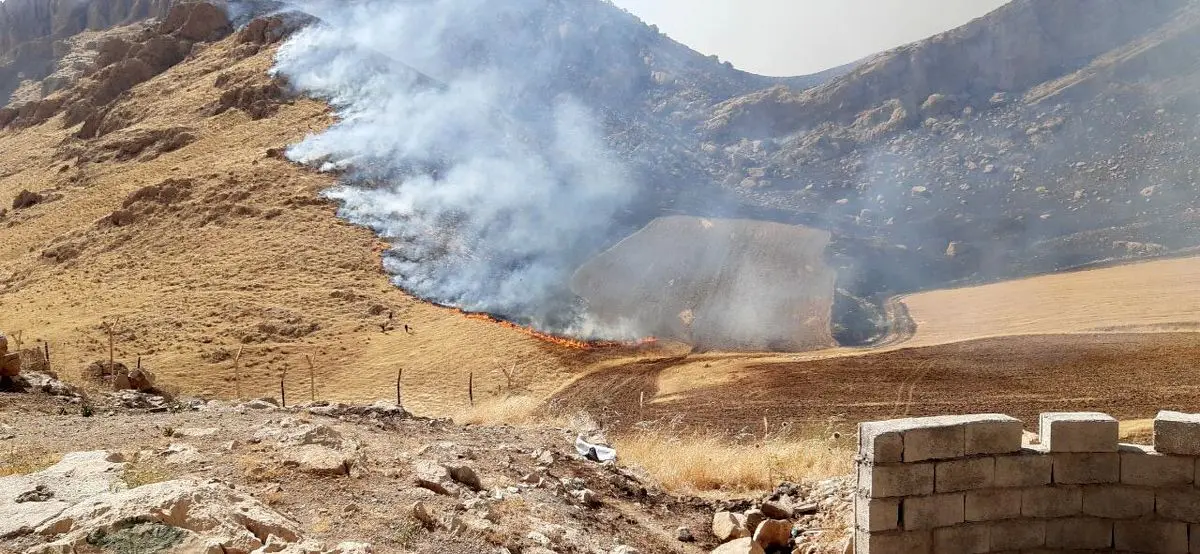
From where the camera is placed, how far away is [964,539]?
717cm

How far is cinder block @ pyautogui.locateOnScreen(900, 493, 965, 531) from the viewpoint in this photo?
7.00 metres

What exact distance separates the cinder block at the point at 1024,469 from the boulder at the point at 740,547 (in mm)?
2192

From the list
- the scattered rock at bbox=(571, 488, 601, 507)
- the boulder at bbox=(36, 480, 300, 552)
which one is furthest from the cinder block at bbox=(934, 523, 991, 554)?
the boulder at bbox=(36, 480, 300, 552)

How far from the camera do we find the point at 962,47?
5850 centimetres

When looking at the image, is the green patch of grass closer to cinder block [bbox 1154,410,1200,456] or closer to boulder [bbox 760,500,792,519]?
boulder [bbox 760,500,792,519]

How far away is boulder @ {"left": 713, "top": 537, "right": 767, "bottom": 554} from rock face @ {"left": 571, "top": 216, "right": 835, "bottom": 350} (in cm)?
1700

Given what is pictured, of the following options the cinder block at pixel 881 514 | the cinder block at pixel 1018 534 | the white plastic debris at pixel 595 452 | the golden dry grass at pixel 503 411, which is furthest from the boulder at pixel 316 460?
the golden dry grass at pixel 503 411

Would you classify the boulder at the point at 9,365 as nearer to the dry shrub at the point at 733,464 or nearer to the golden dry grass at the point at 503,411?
the golden dry grass at the point at 503,411

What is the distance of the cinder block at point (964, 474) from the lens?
704cm

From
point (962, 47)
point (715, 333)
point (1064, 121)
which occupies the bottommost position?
point (715, 333)

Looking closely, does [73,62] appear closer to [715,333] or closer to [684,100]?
[684,100]

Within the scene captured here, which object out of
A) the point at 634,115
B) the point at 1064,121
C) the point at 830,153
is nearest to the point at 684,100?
the point at 634,115

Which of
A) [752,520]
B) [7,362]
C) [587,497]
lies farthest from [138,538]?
[7,362]

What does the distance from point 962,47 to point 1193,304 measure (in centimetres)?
3870
